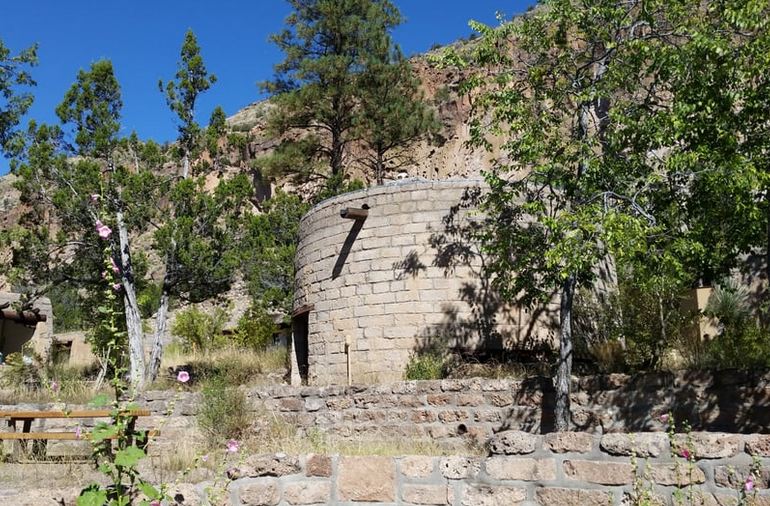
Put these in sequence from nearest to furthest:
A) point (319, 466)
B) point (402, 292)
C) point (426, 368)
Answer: point (319, 466) → point (426, 368) → point (402, 292)

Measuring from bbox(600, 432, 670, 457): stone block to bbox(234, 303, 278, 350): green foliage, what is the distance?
19158 millimetres

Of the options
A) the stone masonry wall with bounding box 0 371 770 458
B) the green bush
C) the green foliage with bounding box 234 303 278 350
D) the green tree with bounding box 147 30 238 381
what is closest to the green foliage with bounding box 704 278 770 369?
the stone masonry wall with bounding box 0 371 770 458

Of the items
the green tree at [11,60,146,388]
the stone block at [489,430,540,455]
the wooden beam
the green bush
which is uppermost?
the green tree at [11,60,146,388]

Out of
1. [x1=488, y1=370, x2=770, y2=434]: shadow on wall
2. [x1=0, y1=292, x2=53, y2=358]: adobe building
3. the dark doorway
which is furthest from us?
[x1=0, y1=292, x2=53, y2=358]: adobe building

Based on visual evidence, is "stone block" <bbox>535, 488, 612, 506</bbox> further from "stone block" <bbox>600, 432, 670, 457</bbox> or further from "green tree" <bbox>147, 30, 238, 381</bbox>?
"green tree" <bbox>147, 30, 238, 381</bbox>

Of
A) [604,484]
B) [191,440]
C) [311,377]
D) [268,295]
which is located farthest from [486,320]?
[268,295]

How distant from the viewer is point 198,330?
2667cm

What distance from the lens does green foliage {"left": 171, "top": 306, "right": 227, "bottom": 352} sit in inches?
1037

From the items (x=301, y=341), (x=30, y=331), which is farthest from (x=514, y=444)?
(x=30, y=331)

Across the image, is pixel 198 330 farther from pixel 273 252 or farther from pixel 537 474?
pixel 537 474

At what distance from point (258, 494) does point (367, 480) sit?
2.27 ft

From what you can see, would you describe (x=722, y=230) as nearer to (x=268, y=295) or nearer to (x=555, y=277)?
(x=555, y=277)

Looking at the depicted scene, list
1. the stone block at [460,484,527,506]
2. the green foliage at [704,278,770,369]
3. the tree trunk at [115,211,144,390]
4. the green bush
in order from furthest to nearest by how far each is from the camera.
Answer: the tree trunk at [115,211,144,390], the green bush, the green foliage at [704,278,770,369], the stone block at [460,484,527,506]

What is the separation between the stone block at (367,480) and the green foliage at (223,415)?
5201 millimetres
